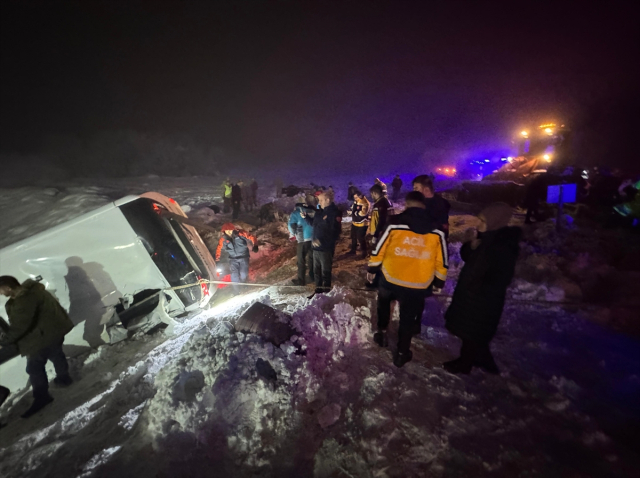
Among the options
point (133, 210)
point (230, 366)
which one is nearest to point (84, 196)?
point (133, 210)

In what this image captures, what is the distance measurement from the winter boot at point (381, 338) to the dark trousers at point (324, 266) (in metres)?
1.62

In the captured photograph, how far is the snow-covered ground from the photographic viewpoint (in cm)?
226

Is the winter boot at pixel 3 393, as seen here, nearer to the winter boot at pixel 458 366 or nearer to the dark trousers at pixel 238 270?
the dark trousers at pixel 238 270

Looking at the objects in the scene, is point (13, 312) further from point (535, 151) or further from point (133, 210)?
point (535, 151)

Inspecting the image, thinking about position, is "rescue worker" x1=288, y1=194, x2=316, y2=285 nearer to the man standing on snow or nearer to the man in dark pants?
the man in dark pants

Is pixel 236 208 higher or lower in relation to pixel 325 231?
lower

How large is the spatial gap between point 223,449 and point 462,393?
2.23 meters

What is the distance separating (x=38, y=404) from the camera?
12.6ft

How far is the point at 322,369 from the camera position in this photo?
3023 mm

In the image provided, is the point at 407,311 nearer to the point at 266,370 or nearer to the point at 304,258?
the point at 266,370

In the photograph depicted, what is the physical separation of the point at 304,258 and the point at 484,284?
3797 millimetres

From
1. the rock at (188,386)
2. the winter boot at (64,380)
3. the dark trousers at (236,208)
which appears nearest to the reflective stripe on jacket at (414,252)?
the rock at (188,386)

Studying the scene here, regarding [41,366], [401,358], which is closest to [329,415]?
[401,358]

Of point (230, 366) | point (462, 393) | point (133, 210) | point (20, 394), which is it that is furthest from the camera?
point (133, 210)
